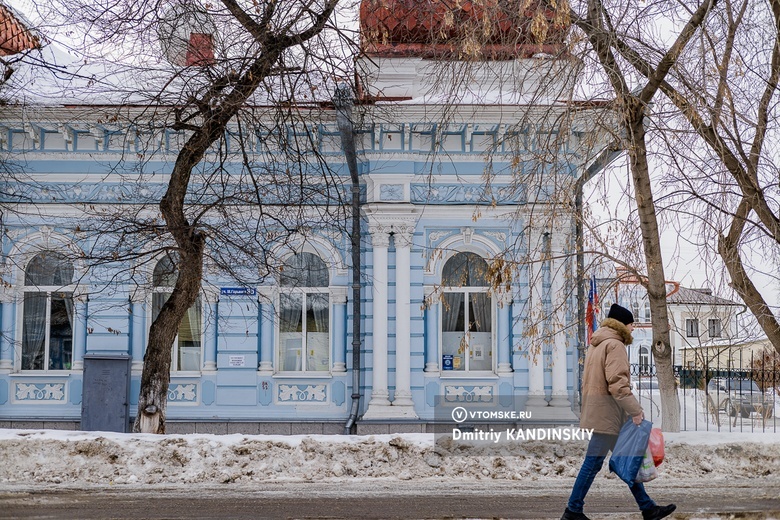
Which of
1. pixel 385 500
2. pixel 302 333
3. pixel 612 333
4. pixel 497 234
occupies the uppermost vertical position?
pixel 497 234

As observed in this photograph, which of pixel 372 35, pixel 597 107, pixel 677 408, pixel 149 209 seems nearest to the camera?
pixel 597 107

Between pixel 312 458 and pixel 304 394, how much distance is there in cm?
518

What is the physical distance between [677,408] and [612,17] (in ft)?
14.2

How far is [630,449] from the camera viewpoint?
592 centimetres

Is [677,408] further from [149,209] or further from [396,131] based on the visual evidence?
[149,209]

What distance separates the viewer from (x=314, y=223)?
44.5 ft

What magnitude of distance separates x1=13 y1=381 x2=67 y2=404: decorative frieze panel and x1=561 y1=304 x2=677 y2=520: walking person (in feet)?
33.5

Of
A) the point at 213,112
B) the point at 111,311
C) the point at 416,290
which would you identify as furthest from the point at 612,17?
the point at 111,311

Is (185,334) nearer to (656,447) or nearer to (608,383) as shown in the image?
(608,383)

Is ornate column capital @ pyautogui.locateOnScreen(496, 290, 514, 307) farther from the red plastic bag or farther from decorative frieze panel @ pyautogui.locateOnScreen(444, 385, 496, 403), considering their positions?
the red plastic bag

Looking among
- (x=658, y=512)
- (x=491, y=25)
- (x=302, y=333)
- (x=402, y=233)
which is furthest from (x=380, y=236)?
(x=658, y=512)

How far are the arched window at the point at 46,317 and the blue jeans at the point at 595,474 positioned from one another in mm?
10371

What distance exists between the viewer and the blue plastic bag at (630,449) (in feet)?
19.3

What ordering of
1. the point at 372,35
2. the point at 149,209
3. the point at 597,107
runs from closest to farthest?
the point at 597,107 < the point at 372,35 < the point at 149,209
